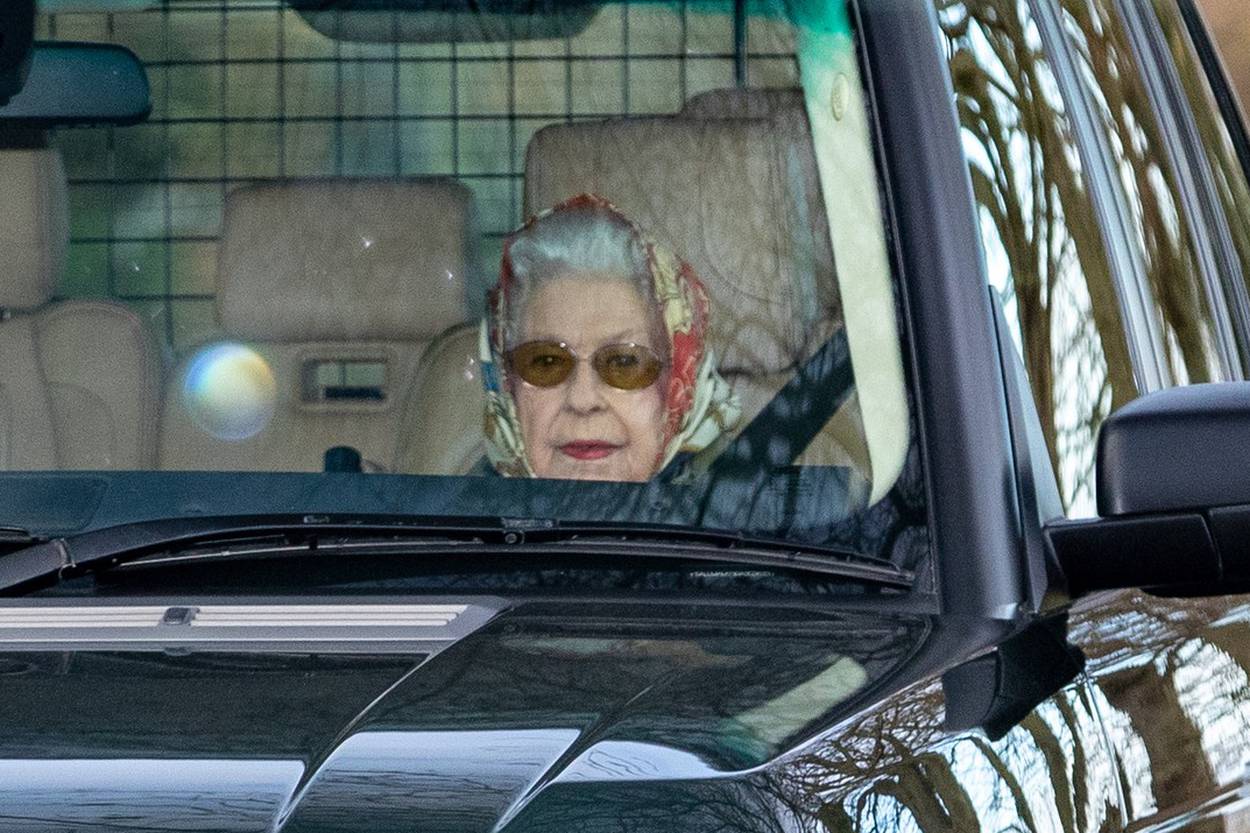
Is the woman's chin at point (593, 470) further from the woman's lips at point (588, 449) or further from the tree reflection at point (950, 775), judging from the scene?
the tree reflection at point (950, 775)

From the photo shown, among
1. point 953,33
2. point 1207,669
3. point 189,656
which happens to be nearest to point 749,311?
point 953,33

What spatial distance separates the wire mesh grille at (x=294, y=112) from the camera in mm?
2740

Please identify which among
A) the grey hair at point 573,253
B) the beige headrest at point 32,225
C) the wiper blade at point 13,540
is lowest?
the wiper blade at point 13,540

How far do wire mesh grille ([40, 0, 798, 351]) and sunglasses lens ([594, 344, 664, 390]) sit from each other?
0.17 m

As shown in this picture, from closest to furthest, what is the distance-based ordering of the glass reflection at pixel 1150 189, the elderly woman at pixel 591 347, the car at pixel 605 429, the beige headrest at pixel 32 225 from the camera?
1. the car at pixel 605 429
2. the elderly woman at pixel 591 347
3. the beige headrest at pixel 32 225
4. the glass reflection at pixel 1150 189

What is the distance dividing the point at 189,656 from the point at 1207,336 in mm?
1635

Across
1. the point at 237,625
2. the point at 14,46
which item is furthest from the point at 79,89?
the point at 237,625

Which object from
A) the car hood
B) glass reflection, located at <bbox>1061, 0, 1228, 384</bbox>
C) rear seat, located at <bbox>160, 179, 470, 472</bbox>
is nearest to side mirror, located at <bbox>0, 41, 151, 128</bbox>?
rear seat, located at <bbox>160, 179, 470, 472</bbox>

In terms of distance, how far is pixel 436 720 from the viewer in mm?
1936

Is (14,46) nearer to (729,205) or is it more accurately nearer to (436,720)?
(729,205)

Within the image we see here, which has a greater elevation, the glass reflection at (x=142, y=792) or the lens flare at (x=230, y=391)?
the lens flare at (x=230, y=391)

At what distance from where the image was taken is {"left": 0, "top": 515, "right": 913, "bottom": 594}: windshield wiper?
238 centimetres

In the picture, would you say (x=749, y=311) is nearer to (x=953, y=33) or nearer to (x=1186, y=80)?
(x=953, y=33)

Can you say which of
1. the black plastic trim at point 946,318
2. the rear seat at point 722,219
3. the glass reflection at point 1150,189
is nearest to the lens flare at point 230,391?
the rear seat at point 722,219
